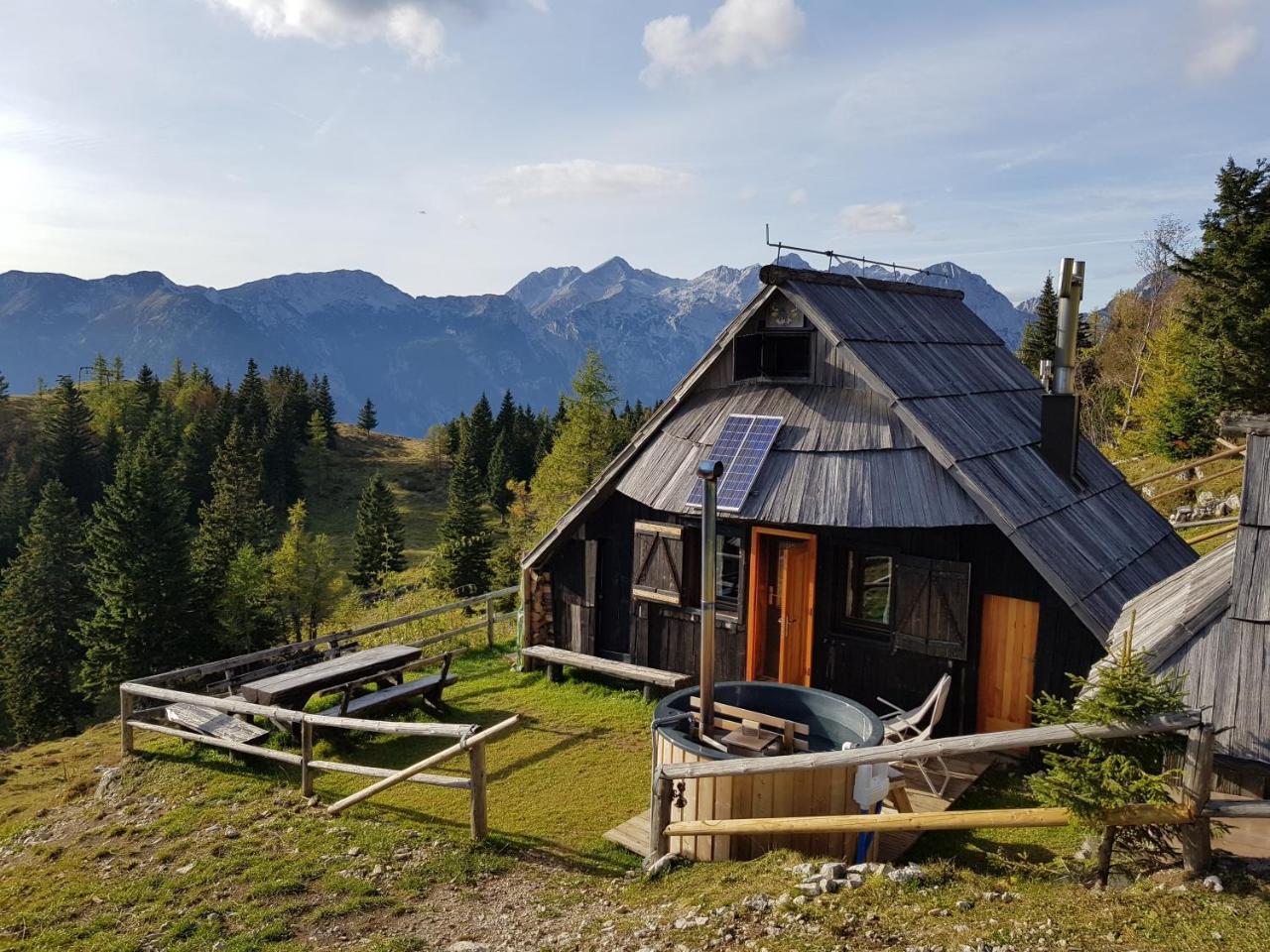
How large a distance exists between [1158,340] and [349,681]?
3597 cm

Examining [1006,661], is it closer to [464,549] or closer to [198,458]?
[464,549]

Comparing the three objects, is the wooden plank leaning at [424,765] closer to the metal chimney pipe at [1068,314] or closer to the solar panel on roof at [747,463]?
the solar panel on roof at [747,463]

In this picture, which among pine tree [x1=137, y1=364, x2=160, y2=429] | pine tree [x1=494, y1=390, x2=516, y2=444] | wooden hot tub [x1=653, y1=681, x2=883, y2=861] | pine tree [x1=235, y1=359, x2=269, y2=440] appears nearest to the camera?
wooden hot tub [x1=653, y1=681, x2=883, y2=861]

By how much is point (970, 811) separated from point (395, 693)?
8832mm

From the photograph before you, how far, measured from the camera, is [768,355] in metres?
13.1

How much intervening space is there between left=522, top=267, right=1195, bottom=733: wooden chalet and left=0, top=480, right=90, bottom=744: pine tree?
30638 mm

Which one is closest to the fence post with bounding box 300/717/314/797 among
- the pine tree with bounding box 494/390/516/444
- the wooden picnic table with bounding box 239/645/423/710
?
the wooden picnic table with bounding box 239/645/423/710

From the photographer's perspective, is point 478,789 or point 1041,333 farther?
point 1041,333

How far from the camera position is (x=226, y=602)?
129 ft

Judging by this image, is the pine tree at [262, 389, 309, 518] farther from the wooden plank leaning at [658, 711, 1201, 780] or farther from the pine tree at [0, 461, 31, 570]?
the wooden plank leaning at [658, 711, 1201, 780]

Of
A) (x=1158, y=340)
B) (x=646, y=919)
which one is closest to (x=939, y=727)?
(x=646, y=919)

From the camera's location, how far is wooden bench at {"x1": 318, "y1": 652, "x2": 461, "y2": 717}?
469 inches

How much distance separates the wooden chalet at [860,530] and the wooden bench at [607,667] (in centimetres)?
12

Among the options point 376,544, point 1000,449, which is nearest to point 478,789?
point 1000,449
